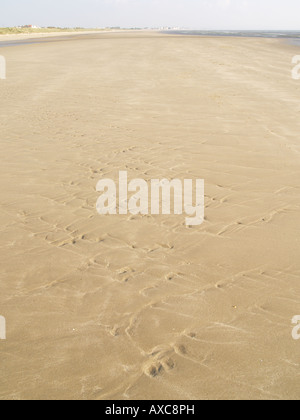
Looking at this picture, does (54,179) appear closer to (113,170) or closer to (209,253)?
(113,170)

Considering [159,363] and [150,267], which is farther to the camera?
[150,267]

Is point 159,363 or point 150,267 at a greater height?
point 150,267

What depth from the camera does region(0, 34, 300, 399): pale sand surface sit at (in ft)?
7.57

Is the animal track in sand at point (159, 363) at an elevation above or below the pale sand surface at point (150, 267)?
below

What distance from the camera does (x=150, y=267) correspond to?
328 cm

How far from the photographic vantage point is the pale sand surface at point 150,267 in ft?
7.57

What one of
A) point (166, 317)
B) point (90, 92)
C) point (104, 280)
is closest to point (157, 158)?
point (104, 280)

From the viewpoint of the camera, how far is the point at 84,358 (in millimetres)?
2402

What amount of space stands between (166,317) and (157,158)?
3.41m

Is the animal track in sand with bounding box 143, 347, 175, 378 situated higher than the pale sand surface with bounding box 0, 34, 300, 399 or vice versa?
the pale sand surface with bounding box 0, 34, 300, 399
